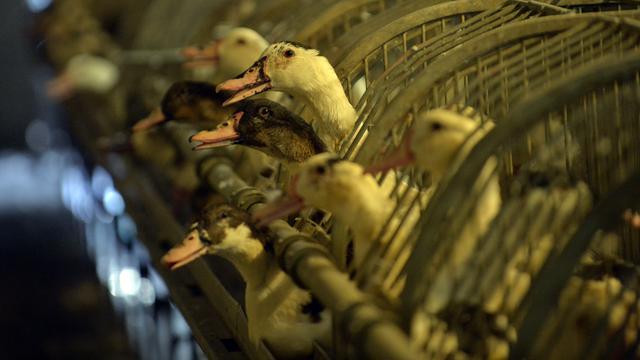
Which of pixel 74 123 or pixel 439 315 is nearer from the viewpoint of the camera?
pixel 439 315

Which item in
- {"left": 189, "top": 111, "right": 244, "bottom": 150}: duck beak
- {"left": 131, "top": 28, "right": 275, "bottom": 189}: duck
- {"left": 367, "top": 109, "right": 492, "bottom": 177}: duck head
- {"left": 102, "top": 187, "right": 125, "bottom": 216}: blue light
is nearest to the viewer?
{"left": 367, "top": 109, "right": 492, "bottom": 177}: duck head

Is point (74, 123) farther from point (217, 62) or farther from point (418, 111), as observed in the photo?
point (418, 111)

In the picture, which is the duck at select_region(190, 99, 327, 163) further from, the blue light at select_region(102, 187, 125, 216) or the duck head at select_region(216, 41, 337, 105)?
the blue light at select_region(102, 187, 125, 216)

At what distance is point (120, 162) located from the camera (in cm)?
502

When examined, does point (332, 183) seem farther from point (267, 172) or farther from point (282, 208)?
point (267, 172)

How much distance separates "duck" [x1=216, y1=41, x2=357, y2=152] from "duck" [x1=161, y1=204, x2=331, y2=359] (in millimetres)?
441

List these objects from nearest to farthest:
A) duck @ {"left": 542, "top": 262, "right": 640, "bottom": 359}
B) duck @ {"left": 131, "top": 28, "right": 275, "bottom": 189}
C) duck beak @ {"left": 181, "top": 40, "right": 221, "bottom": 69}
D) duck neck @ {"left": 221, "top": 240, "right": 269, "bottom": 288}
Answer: duck @ {"left": 542, "top": 262, "right": 640, "bottom": 359} < duck neck @ {"left": 221, "top": 240, "right": 269, "bottom": 288} < duck @ {"left": 131, "top": 28, "right": 275, "bottom": 189} < duck beak @ {"left": 181, "top": 40, "right": 221, "bottom": 69}

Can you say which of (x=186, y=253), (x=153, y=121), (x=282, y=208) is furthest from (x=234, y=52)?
(x=282, y=208)

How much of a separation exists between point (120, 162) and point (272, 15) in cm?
84

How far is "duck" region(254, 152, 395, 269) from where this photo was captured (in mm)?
2443

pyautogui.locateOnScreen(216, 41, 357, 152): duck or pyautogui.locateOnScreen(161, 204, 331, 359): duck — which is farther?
pyautogui.locateOnScreen(216, 41, 357, 152): duck

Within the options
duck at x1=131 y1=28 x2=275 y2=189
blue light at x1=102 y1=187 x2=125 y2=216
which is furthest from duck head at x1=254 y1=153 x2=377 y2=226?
blue light at x1=102 y1=187 x2=125 y2=216

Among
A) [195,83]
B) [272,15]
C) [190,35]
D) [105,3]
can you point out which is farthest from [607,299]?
[105,3]

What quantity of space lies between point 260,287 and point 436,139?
0.58m
